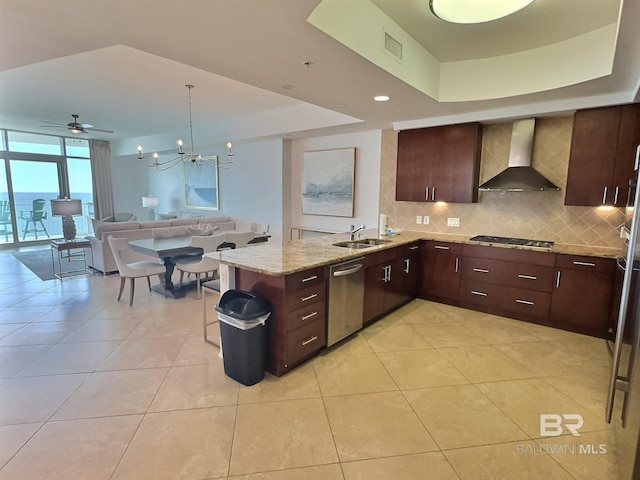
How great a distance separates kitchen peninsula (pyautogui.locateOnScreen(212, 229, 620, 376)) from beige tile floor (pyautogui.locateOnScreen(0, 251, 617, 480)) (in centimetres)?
22

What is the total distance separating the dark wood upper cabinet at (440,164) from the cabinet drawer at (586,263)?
1.23 m

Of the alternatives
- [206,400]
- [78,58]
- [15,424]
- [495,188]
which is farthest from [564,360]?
[78,58]

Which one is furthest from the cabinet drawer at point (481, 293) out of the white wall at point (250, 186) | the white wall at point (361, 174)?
the white wall at point (250, 186)

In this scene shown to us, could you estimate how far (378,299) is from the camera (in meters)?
3.71

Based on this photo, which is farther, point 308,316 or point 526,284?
point 526,284

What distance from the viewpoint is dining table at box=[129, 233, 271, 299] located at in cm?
423

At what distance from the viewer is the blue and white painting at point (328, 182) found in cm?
568

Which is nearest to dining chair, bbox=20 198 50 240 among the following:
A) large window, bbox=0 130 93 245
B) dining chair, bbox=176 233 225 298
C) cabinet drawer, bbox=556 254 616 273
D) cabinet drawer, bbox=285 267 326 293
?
large window, bbox=0 130 93 245

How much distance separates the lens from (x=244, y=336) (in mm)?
2492

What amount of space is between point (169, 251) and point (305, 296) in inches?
93.2

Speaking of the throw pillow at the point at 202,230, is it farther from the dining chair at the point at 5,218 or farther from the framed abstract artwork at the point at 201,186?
the dining chair at the point at 5,218

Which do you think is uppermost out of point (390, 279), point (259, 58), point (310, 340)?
point (259, 58)

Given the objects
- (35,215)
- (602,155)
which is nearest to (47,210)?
(35,215)

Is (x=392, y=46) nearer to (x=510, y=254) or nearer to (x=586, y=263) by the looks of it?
(x=510, y=254)
